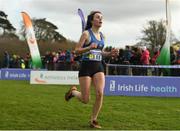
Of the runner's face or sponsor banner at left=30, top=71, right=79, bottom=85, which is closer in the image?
the runner's face

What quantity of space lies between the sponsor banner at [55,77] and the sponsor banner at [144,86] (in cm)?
603

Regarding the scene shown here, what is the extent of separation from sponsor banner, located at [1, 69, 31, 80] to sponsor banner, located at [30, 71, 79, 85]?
5.66 metres

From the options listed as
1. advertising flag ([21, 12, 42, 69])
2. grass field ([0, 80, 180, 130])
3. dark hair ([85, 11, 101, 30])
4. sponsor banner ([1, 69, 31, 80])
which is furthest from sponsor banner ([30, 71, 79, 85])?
dark hair ([85, 11, 101, 30])

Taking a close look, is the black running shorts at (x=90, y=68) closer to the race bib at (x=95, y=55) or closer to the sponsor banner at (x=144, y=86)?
the race bib at (x=95, y=55)

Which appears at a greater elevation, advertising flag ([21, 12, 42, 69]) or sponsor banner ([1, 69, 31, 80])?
advertising flag ([21, 12, 42, 69])

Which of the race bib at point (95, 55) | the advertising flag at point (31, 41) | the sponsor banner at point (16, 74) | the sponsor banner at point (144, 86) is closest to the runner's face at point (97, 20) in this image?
the race bib at point (95, 55)

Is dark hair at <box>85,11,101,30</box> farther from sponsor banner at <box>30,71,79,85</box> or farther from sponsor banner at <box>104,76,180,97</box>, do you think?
sponsor banner at <box>30,71,79,85</box>

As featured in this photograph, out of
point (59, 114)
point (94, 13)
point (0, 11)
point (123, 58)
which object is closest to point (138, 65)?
point (123, 58)

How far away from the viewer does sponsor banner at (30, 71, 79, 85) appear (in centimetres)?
2130

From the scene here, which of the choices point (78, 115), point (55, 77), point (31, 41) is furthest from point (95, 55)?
point (31, 41)

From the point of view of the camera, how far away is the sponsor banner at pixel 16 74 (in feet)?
91.3

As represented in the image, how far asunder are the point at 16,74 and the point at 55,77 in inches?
270

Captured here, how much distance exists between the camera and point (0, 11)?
6881 centimetres

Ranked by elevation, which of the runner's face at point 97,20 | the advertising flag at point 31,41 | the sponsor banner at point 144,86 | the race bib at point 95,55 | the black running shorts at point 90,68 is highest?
the advertising flag at point 31,41
